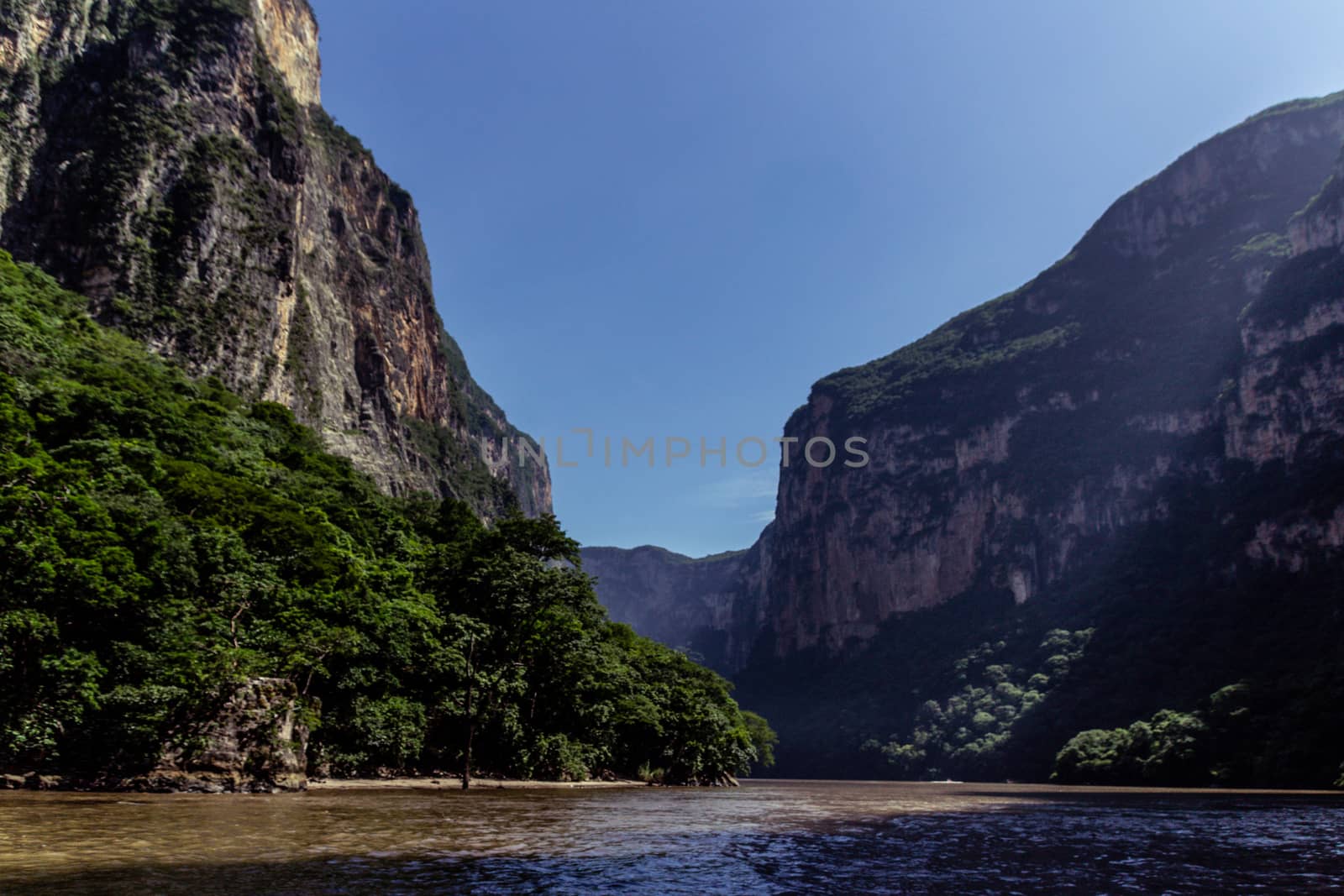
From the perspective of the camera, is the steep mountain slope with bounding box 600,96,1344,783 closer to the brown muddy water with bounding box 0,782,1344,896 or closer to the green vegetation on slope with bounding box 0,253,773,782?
the green vegetation on slope with bounding box 0,253,773,782

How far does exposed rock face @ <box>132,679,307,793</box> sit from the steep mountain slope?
69.4 meters

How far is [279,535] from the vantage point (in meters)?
32.8

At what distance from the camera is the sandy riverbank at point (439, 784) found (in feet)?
96.6

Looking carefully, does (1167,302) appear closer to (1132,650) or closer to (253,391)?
(1132,650)

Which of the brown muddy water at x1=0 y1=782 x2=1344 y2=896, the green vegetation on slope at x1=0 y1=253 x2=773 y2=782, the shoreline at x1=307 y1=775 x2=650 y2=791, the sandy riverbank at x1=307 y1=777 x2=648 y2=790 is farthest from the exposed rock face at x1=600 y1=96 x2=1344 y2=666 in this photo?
the brown muddy water at x1=0 y1=782 x2=1344 y2=896

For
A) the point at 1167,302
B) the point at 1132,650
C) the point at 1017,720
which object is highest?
the point at 1167,302

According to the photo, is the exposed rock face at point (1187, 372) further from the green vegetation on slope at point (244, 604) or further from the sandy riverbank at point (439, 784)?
the sandy riverbank at point (439, 784)

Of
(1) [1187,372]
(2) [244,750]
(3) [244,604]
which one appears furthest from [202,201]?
(1) [1187,372]

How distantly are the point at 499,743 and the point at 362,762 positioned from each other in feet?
28.5

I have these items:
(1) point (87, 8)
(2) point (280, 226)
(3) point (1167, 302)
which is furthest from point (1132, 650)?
(1) point (87, 8)

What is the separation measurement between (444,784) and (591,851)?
2276cm

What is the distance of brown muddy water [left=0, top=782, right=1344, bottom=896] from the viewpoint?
1002cm

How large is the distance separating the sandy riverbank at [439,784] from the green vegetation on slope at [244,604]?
816 millimetres

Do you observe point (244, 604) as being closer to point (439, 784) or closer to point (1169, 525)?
point (439, 784)
